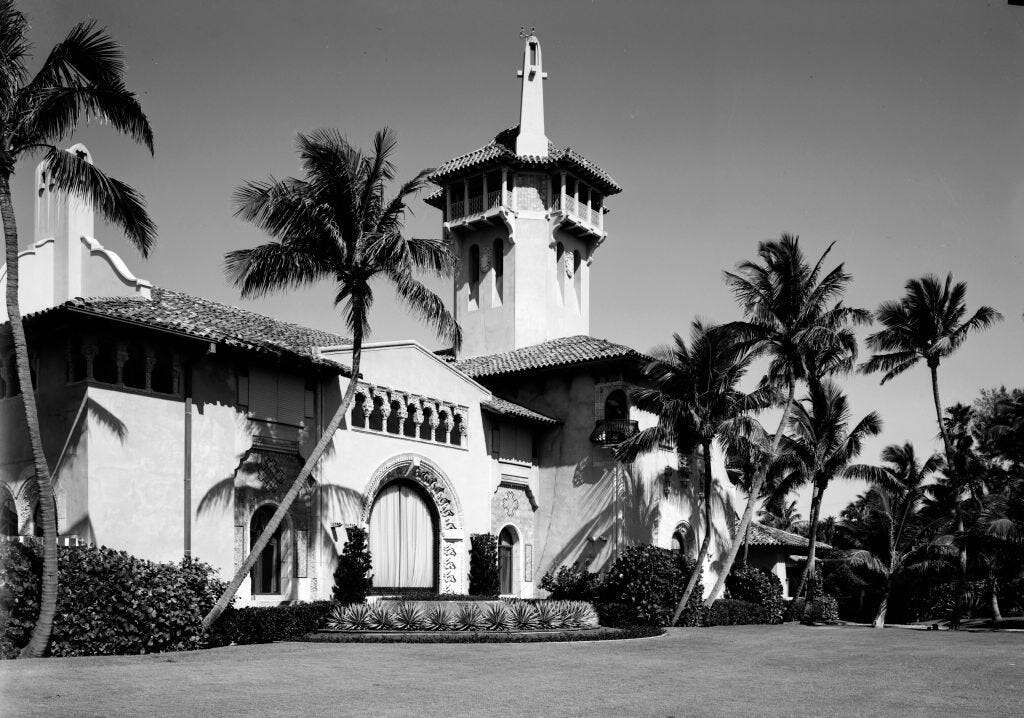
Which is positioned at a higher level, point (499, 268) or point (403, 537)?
point (499, 268)

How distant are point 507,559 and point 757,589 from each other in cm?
901

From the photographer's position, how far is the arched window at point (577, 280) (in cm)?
4319

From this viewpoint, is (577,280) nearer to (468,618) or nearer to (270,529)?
(468,618)

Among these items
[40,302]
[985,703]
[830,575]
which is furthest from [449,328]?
[830,575]

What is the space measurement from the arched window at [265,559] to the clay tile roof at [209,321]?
409cm

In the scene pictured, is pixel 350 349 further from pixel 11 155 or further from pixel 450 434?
pixel 11 155

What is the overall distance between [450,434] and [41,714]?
21693mm

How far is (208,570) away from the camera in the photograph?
887 inches

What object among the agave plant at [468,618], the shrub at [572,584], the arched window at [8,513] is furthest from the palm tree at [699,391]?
the arched window at [8,513]

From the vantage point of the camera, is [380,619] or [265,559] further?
[265,559]

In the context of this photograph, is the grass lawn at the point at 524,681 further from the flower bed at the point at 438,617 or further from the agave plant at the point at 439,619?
the agave plant at the point at 439,619

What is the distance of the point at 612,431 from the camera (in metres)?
35.2

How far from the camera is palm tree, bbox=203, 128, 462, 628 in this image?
2356cm

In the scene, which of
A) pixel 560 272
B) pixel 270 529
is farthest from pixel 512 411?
pixel 270 529
